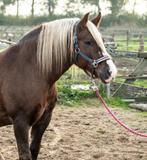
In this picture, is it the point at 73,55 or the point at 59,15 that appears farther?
the point at 59,15

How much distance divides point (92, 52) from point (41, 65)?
510mm

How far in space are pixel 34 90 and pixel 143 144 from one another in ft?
7.12

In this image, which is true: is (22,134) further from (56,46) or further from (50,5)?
(50,5)

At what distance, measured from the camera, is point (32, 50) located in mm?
3256

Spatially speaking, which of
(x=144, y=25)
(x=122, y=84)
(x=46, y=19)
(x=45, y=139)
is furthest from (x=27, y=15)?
(x=45, y=139)

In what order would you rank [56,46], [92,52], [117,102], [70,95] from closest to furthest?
[92,52] < [56,46] < [117,102] < [70,95]

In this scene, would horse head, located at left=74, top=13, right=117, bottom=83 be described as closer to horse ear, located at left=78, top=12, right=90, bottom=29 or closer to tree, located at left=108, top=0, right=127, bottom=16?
horse ear, located at left=78, top=12, right=90, bottom=29

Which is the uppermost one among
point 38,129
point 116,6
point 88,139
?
point 116,6

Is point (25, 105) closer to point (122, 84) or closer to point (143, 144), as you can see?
point (143, 144)

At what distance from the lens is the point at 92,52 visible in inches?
121

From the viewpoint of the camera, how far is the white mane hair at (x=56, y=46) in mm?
3186

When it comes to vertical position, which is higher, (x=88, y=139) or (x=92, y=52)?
(x=92, y=52)

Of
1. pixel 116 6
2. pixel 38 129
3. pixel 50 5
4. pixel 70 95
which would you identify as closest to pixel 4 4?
pixel 50 5

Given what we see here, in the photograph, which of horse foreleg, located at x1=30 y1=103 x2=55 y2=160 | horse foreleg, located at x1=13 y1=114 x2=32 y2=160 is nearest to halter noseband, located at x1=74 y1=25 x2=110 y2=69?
horse foreleg, located at x1=30 y1=103 x2=55 y2=160
